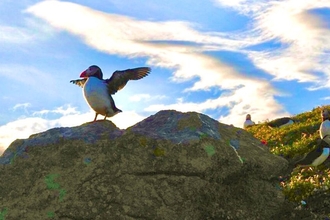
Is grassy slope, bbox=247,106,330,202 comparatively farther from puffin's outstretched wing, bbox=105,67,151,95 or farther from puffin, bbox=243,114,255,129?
puffin, bbox=243,114,255,129

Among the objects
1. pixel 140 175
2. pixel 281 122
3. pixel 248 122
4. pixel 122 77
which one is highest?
pixel 248 122

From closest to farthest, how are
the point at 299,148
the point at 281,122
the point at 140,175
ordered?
the point at 140,175, the point at 299,148, the point at 281,122

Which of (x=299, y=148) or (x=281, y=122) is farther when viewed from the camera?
(x=281, y=122)

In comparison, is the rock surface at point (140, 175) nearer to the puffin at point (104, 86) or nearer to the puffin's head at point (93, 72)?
the puffin at point (104, 86)

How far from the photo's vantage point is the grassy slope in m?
14.2

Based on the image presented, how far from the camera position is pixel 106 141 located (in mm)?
8398

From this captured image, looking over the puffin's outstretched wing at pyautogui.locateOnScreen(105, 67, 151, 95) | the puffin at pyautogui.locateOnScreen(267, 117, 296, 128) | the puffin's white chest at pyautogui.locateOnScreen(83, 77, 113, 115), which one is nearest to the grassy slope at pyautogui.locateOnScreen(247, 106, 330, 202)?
the puffin at pyautogui.locateOnScreen(267, 117, 296, 128)

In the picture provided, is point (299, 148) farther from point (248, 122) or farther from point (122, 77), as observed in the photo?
point (248, 122)

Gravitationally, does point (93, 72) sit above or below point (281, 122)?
below

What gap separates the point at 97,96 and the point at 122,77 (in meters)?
1.41

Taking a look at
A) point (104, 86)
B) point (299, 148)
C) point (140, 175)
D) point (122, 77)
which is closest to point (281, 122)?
point (299, 148)

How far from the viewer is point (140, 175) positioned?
8.04m

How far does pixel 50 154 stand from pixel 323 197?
799cm

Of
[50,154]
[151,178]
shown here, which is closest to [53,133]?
[50,154]
